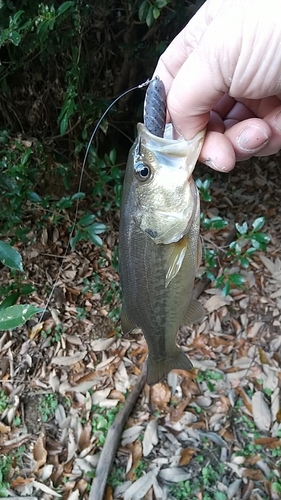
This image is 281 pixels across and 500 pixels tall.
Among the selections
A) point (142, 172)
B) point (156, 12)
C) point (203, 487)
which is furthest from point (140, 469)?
point (156, 12)

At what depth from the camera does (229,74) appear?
1.12 metres

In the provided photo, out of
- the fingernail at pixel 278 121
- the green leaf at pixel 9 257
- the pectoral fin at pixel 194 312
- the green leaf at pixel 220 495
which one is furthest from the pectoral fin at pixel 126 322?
the green leaf at pixel 220 495

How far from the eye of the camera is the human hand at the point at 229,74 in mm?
1056

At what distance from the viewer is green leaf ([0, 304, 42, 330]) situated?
3.78 feet

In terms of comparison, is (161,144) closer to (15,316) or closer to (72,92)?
(15,316)

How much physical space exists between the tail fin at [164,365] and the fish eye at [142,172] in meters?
0.74

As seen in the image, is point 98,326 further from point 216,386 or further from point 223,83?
point 223,83

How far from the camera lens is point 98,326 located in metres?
3.04

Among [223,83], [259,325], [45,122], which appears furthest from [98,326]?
[223,83]

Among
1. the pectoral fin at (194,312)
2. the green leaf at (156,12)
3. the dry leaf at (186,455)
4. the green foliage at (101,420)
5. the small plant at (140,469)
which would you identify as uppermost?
the green leaf at (156,12)

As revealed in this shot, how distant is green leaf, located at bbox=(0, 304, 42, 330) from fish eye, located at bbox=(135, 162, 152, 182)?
445mm

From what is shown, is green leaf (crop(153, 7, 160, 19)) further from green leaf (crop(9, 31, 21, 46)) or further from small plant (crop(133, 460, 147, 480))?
small plant (crop(133, 460, 147, 480))

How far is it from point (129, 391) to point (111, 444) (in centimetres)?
33

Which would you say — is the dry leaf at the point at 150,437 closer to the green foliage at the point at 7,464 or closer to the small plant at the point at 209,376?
A: the small plant at the point at 209,376
